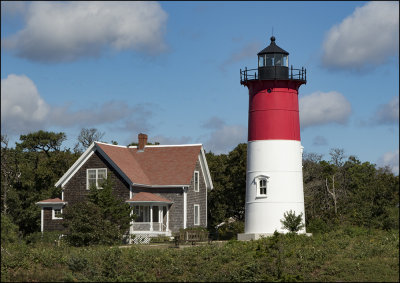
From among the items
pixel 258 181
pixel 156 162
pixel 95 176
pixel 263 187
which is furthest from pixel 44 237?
pixel 263 187

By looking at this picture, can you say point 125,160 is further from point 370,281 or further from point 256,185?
point 370,281

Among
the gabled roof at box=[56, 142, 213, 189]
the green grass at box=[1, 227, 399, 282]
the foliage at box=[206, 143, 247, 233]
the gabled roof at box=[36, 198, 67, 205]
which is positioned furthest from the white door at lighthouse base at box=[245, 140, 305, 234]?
the gabled roof at box=[36, 198, 67, 205]

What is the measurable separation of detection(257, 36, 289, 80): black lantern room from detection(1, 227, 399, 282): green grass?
31.4ft

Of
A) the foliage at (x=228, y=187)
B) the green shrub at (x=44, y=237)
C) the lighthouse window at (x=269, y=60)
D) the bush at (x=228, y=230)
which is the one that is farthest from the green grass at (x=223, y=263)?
the foliage at (x=228, y=187)

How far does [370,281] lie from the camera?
834 inches

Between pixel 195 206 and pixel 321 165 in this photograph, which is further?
pixel 321 165

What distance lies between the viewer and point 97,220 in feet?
110

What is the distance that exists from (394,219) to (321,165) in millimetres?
20339

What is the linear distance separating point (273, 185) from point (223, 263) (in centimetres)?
921

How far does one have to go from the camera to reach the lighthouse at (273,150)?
110ft

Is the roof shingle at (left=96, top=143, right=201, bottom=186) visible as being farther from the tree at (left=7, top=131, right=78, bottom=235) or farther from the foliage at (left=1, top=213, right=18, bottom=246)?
the foliage at (left=1, top=213, right=18, bottom=246)

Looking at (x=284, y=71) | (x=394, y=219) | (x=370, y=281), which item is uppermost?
(x=284, y=71)

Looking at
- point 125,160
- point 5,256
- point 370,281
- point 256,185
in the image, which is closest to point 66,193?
point 125,160

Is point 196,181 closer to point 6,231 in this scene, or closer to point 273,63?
point 273,63
